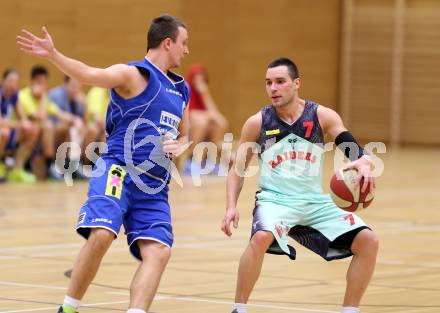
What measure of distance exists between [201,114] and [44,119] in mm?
3328

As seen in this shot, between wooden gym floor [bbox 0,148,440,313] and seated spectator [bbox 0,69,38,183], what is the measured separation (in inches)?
58.4

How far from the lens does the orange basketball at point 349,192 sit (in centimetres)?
660

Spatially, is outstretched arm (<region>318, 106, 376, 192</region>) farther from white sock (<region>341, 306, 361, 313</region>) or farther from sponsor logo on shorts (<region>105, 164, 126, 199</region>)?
sponsor logo on shorts (<region>105, 164, 126, 199</region>)

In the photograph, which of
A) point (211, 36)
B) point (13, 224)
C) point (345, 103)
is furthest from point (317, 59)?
point (13, 224)

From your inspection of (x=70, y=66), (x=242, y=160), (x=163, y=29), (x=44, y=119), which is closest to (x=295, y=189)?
(x=242, y=160)

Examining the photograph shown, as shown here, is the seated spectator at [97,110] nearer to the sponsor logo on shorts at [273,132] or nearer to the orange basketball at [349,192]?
the sponsor logo on shorts at [273,132]

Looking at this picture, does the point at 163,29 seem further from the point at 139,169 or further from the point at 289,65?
the point at 289,65

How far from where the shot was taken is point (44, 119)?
669 inches

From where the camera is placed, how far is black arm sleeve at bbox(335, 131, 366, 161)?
673 cm

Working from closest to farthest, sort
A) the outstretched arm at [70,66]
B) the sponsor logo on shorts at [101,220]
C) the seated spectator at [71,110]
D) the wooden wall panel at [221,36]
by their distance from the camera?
the outstretched arm at [70,66] < the sponsor logo on shorts at [101,220] < the seated spectator at [71,110] < the wooden wall panel at [221,36]

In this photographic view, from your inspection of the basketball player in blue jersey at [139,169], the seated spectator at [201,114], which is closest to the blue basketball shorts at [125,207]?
the basketball player in blue jersey at [139,169]

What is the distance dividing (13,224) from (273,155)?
572 centimetres

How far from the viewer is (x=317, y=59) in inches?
1038

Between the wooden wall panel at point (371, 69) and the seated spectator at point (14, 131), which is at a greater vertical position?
the wooden wall panel at point (371, 69)
